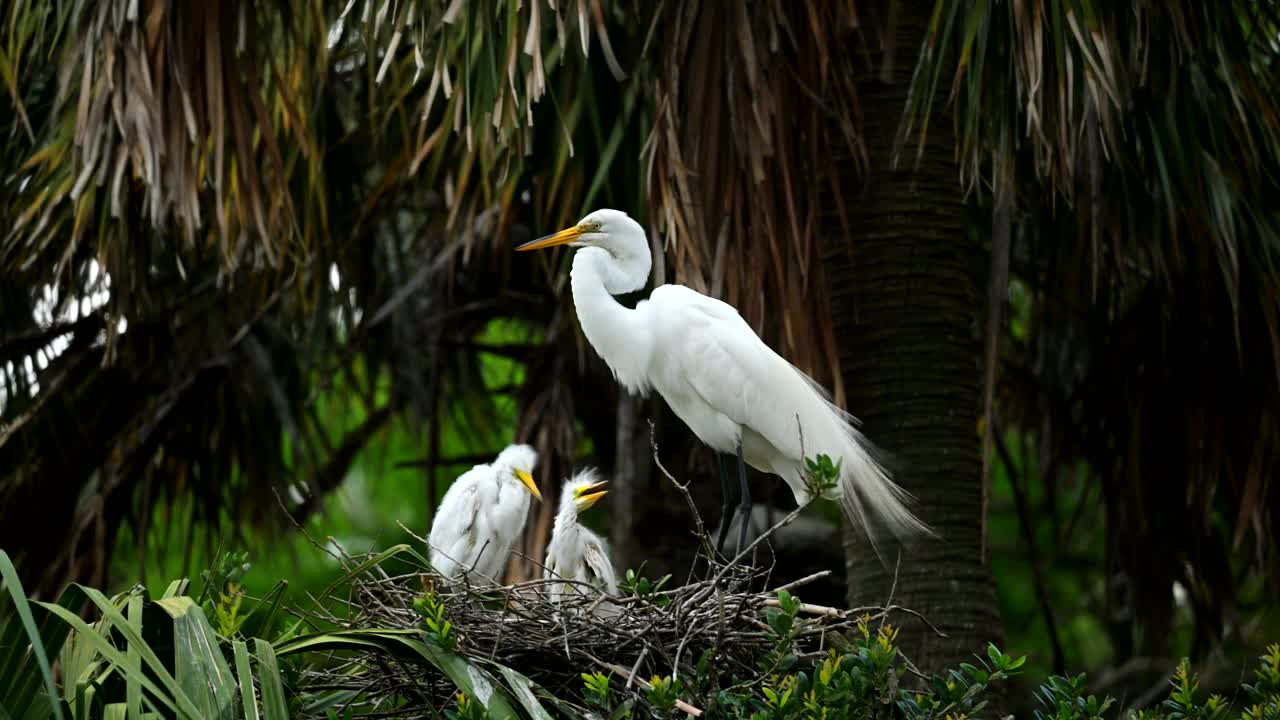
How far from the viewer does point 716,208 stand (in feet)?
10.5

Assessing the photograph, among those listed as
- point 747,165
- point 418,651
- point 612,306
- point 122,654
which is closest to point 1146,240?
point 747,165

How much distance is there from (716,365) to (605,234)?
0.38 m

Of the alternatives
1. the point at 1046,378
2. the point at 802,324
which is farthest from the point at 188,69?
the point at 1046,378

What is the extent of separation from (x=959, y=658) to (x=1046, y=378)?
6.79 ft

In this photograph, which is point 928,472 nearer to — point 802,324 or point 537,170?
point 802,324

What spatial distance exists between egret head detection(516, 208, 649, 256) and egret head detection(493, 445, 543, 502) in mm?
748

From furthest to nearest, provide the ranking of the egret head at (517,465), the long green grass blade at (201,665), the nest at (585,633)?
the egret head at (517,465), the nest at (585,633), the long green grass blade at (201,665)

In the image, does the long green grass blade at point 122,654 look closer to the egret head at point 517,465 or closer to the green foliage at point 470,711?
the green foliage at point 470,711

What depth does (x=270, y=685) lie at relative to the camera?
6.36 ft

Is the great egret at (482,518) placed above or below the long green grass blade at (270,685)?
below

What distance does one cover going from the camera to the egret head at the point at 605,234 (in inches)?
131

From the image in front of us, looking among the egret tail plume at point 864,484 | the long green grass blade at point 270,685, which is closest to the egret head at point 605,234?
the egret tail plume at point 864,484

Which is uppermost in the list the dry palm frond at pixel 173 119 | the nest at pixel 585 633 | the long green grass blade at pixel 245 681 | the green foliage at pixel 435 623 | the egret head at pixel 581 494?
the dry palm frond at pixel 173 119

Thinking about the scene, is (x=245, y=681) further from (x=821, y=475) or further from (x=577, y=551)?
(x=577, y=551)
